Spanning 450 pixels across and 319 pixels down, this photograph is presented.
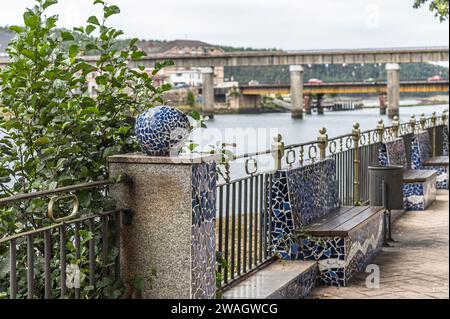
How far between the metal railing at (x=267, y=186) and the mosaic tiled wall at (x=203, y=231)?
2.71 ft

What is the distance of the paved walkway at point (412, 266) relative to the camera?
6.26 meters

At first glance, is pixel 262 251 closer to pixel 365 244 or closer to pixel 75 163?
pixel 365 244

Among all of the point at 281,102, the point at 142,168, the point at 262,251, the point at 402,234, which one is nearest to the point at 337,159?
the point at 402,234

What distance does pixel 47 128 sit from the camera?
400 cm

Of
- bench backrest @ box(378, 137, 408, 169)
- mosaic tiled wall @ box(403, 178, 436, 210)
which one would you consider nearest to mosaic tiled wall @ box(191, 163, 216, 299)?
bench backrest @ box(378, 137, 408, 169)

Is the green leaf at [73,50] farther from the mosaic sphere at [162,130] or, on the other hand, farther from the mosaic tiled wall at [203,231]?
the mosaic tiled wall at [203,231]

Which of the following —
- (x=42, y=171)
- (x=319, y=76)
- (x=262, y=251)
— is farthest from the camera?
(x=319, y=76)

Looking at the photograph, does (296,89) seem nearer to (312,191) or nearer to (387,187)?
(387,187)

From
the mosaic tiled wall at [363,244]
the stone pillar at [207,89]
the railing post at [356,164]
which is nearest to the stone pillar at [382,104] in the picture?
the stone pillar at [207,89]

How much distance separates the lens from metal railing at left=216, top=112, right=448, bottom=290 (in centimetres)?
569

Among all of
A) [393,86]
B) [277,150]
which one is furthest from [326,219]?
[393,86]

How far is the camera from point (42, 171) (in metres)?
4.02

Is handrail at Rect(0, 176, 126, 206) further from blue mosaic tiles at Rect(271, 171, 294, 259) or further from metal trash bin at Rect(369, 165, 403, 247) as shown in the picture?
metal trash bin at Rect(369, 165, 403, 247)
